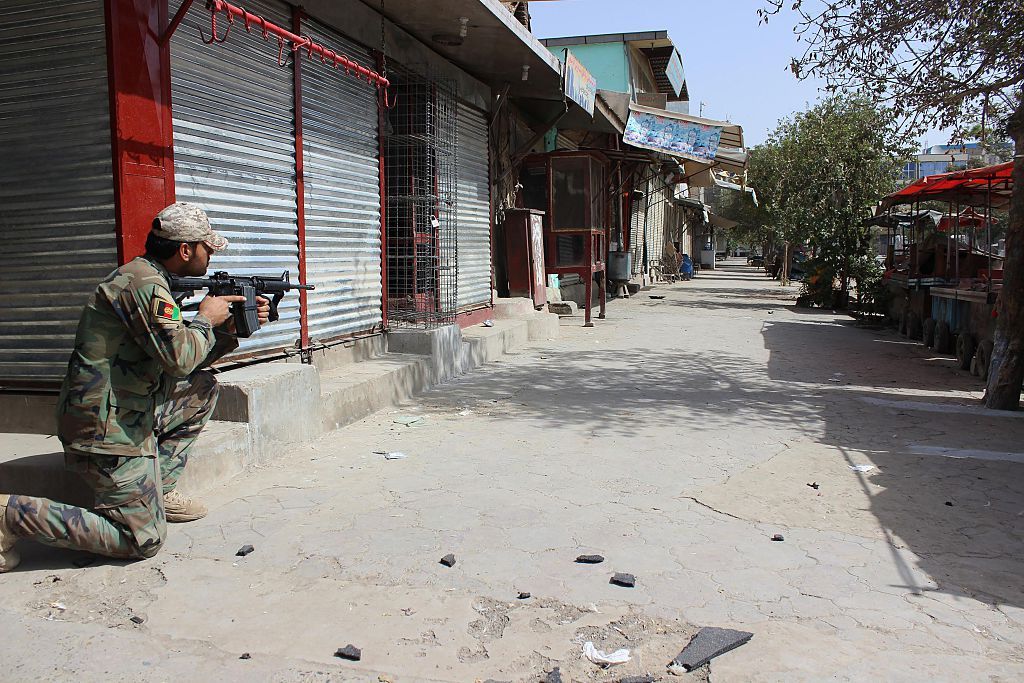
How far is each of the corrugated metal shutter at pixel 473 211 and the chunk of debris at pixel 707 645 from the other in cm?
757

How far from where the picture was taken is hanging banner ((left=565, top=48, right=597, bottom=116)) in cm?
1056

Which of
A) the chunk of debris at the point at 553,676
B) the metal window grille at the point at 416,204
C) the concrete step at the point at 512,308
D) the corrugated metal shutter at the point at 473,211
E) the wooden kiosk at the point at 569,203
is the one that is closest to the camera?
the chunk of debris at the point at 553,676

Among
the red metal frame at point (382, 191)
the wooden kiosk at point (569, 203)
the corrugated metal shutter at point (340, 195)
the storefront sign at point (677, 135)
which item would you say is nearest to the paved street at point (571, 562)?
the corrugated metal shutter at point (340, 195)

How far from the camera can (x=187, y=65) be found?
16.9 feet

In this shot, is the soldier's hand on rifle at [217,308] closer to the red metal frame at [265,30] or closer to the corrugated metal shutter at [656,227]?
the red metal frame at [265,30]

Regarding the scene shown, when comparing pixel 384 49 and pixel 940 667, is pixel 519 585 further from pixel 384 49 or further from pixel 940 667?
pixel 384 49

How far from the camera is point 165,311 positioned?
11.3ft

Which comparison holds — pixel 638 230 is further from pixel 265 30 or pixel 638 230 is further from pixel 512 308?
pixel 265 30

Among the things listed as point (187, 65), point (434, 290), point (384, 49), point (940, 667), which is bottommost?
point (940, 667)

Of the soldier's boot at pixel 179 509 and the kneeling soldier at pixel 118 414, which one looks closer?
the kneeling soldier at pixel 118 414

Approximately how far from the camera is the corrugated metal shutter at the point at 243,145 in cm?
516


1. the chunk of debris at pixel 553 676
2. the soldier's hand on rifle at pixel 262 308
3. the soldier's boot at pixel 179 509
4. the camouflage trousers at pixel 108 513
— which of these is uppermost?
the soldier's hand on rifle at pixel 262 308

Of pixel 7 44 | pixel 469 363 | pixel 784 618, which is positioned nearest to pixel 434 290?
pixel 469 363

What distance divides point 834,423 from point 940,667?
4.06 meters
